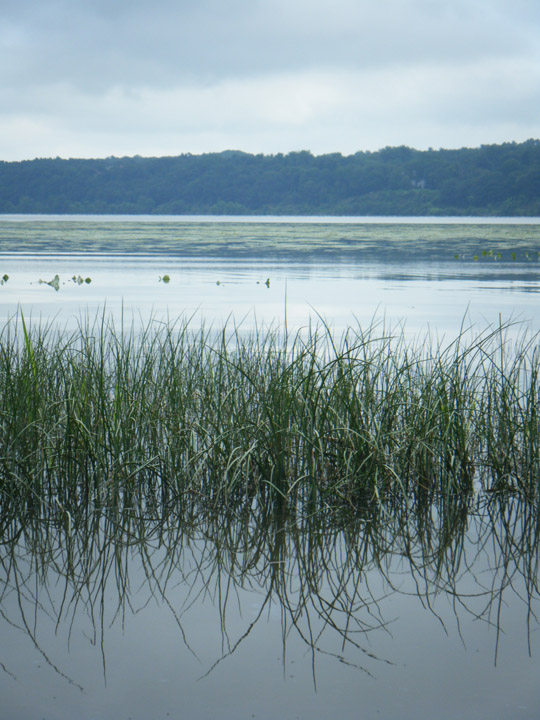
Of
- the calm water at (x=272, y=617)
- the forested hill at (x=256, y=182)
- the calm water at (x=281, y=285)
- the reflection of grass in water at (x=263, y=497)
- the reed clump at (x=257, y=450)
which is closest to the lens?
the calm water at (x=272, y=617)

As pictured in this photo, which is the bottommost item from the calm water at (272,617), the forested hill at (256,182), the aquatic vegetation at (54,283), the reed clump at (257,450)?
the calm water at (272,617)

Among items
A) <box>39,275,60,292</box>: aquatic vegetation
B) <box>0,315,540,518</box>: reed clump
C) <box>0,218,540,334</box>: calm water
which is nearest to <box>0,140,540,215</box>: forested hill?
<box>0,218,540,334</box>: calm water

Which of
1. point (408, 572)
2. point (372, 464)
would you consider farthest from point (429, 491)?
point (408, 572)

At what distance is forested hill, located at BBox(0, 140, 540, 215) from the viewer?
9151 centimetres

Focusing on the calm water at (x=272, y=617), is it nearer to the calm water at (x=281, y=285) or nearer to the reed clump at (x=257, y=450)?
the reed clump at (x=257, y=450)

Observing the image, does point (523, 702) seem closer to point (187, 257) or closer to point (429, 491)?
point (429, 491)

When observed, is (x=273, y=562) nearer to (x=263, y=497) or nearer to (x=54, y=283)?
(x=263, y=497)

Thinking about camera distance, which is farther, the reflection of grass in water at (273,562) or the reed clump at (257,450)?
the reed clump at (257,450)

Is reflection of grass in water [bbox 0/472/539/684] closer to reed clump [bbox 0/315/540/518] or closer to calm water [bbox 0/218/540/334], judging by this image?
reed clump [bbox 0/315/540/518]

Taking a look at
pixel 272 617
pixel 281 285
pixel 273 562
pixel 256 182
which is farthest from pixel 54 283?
pixel 256 182

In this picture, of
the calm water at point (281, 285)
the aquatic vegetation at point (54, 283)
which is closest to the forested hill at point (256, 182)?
the calm water at point (281, 285)

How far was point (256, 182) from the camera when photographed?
99.0m

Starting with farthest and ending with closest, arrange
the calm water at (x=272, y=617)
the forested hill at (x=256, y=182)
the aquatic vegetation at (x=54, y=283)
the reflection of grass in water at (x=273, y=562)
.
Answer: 1. the forested hill at (x=256, y=182)
2. the aquatic vegetation at (x=54, y=283)
3. the reflection of grass in water at (x=273, y=562)
4. the calm water at (x=272, y=617)

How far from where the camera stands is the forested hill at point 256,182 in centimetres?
9151
